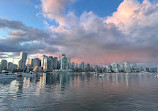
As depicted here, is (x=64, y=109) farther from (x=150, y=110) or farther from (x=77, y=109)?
(x=150, y=110)

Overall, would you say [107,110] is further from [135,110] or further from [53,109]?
[53,109]

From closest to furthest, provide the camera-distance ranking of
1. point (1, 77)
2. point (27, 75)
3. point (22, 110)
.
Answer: point (22, 110) → point (1, 77) → point (27, 75)

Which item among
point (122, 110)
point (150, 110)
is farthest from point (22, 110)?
point (150, 110)

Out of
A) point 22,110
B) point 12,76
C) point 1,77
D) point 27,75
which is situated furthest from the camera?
point 27,75

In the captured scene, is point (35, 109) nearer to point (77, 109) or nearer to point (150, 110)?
point (77, 109)

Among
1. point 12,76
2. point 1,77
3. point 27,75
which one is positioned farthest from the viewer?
point 27,75

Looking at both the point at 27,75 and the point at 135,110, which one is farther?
the point at 27,75

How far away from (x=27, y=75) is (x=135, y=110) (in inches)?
6039

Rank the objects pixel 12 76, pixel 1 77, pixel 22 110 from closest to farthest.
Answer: pixel 22 110
pixel 1 77
pixel 12 76

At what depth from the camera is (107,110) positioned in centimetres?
2180

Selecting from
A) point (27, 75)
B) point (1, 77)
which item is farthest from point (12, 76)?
point (27, 75)

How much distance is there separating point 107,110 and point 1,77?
111216mm

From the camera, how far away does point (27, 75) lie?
151 m

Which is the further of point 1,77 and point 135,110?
point 1,77
